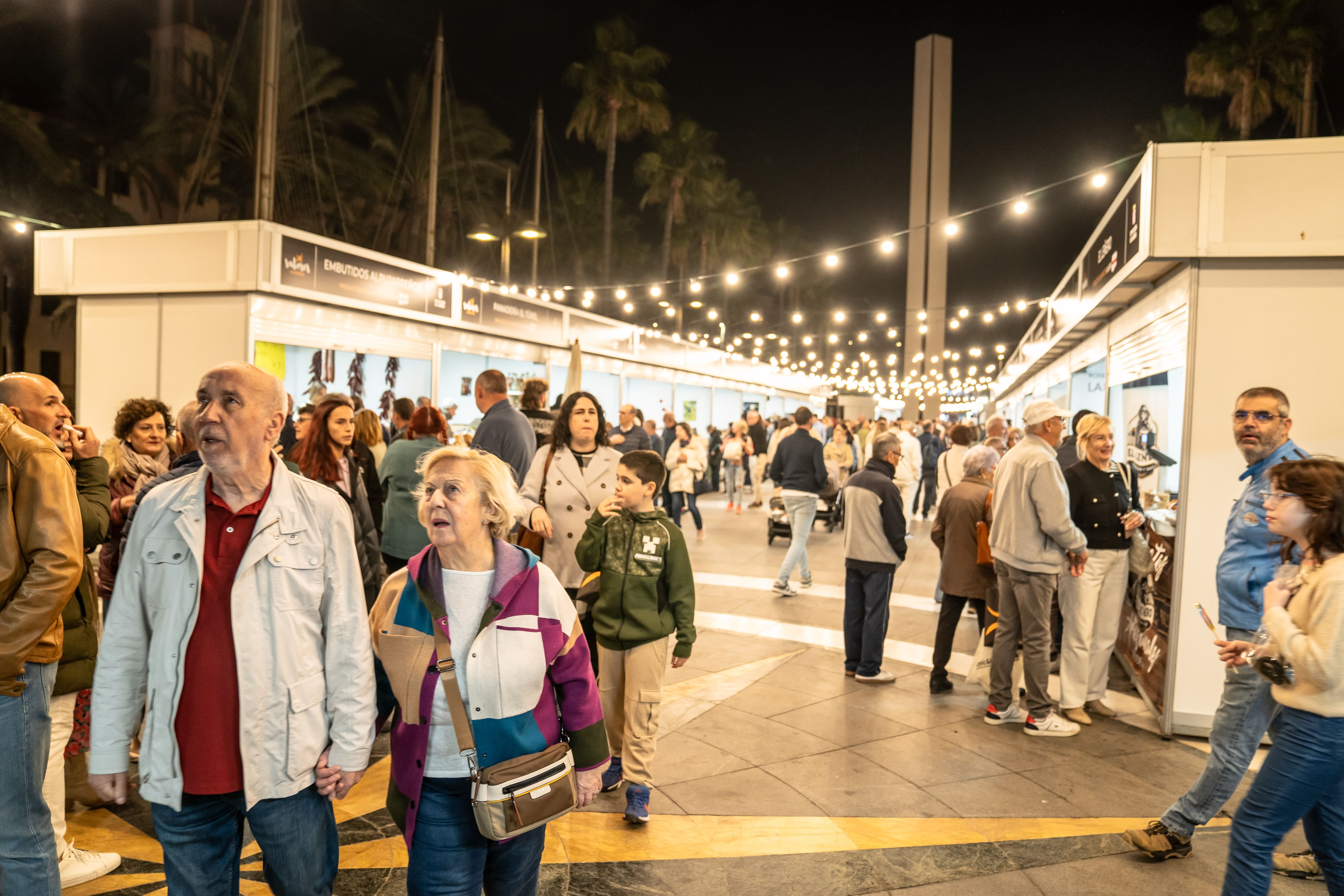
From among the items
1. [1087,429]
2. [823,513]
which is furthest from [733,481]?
[1087,429]

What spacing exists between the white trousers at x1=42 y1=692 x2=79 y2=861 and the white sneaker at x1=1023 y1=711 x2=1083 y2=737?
501 centimetres

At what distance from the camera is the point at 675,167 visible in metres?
38.8

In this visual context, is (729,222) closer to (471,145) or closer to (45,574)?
(471,145)

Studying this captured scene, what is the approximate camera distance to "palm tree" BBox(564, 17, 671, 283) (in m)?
31.6

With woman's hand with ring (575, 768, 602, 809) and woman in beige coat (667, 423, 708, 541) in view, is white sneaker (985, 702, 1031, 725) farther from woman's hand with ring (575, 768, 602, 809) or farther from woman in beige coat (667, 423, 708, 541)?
woman in beige coat (667, 423, 708, 541)


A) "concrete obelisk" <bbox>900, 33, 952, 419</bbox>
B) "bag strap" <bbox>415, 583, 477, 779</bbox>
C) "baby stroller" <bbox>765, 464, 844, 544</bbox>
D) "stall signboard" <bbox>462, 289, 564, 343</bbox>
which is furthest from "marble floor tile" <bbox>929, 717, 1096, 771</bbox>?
"concrete obelisk" <bbox>900, 33, 952, 419</bbox>

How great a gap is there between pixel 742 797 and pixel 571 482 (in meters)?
1.85

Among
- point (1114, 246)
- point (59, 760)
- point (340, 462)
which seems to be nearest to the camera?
point (59, 760)

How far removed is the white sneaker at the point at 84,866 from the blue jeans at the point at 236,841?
157 centimetres

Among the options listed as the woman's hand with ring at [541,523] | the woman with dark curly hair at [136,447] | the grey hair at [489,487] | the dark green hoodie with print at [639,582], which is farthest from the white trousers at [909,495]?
the grey hair at [489,487]

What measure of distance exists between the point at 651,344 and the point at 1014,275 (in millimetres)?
41126

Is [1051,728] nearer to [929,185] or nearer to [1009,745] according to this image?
[1009,745]

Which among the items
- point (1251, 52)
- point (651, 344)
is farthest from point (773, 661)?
point (1251, 52)

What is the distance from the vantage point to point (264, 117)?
10734 mm
